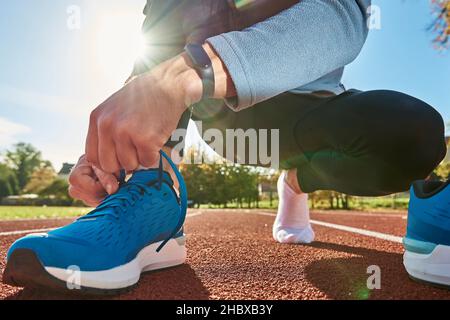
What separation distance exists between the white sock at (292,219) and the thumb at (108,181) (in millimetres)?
1278

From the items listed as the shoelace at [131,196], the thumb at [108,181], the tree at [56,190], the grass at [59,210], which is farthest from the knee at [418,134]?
the tree at [56,190]

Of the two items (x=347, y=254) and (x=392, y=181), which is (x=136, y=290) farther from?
Answer: (x=392, y=181)

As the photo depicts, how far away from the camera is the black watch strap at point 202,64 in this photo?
968mm

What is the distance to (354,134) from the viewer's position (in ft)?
5.69

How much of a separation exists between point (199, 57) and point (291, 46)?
31 centimetres

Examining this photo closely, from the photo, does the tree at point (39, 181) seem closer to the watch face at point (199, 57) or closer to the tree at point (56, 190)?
the tree at point (56, 190)

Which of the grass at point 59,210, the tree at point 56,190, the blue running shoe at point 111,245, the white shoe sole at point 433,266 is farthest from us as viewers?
the tree at point 56,190

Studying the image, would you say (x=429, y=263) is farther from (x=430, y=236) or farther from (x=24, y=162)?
(x=24, y=162)

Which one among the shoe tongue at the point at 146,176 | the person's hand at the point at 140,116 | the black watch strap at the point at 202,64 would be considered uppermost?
the black watch strap at the point at 202,64

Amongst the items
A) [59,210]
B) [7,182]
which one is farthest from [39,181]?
[59,210]

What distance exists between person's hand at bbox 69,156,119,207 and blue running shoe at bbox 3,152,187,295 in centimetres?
5

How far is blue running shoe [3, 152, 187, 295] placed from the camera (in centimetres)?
98

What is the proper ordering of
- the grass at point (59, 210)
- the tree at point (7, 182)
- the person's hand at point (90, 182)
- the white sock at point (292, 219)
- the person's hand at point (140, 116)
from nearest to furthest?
the person's hand at point (140, 116) < the person's hand at point (90, 182) < the white sock at point (292, 219) < the grass at point (59, 210) < the tree at point (7, 182)
